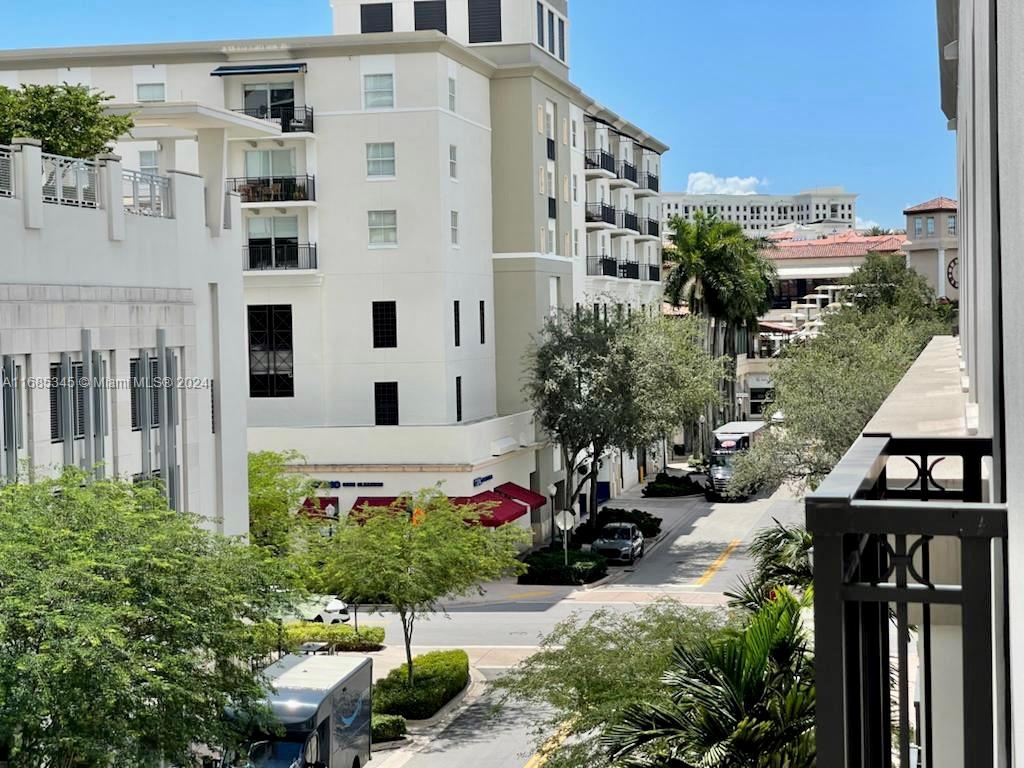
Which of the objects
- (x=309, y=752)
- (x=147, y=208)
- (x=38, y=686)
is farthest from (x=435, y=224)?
(x=38, y=686)

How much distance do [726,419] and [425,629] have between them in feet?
174

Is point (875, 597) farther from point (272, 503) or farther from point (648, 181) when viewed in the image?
point (648, 181)

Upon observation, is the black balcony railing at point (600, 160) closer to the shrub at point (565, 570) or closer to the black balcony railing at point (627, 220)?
the black balcony railing at point (627, 220)

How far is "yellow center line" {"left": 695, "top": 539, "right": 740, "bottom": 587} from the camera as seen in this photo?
1914 inches

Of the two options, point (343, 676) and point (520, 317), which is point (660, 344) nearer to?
point (520, 317)

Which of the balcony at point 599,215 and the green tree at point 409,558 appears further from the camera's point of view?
the balcony at point 599,215

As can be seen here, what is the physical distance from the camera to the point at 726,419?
93125 millimetres

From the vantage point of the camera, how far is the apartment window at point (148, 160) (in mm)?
52812

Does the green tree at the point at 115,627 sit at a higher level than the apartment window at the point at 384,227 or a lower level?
lower

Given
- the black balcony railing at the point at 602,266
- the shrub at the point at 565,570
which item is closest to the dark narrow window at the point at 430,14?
the black balcony railing at the point at 602,266

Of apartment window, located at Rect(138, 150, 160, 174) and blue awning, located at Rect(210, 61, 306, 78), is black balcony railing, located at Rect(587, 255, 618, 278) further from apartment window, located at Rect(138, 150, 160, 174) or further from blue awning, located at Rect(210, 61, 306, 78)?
apartment window, located at Rect(138, 150, 160, 174)

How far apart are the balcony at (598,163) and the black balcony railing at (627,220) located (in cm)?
356

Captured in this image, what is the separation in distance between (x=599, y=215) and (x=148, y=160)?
83.5 feet

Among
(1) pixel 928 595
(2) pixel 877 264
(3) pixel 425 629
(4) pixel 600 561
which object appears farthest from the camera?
(2) pixel 877 264
